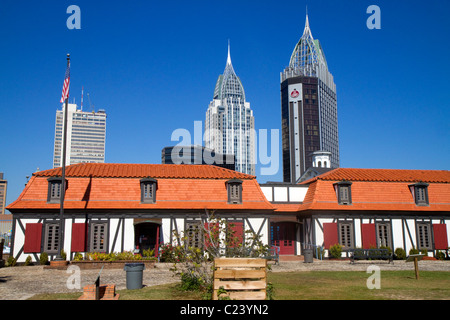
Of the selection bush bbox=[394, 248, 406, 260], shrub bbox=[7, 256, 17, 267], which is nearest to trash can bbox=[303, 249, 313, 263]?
bush bbox=[394, 248, 406, 260]

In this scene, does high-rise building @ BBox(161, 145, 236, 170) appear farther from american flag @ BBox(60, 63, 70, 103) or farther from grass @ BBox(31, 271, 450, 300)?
grass @ BBox(31, 271, 450, 300)

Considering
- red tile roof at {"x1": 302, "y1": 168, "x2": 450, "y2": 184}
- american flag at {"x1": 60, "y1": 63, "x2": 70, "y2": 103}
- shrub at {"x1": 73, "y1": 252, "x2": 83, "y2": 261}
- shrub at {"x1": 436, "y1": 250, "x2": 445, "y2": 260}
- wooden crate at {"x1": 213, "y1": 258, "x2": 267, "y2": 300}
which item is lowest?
shrub at {"x1": 436, "y1": 250, "x2": 445, "y2": 260}

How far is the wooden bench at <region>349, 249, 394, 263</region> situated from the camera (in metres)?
24.5

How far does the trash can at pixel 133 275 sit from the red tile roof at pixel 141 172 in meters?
13.8

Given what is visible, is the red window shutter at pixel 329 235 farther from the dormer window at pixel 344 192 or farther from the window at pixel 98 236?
the window at pixel 98 236

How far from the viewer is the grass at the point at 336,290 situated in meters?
11.8

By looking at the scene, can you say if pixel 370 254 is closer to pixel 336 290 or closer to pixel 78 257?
pixel 336 290

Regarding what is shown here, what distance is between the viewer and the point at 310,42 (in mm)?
152750

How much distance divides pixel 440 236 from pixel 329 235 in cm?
830

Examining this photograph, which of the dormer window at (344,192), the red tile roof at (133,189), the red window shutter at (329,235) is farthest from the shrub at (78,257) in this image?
the dormer window at (344,192)

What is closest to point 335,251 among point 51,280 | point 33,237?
point 51,280

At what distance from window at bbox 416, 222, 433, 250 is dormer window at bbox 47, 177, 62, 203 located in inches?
976

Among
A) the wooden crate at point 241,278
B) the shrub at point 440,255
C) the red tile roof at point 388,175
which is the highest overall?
the red tile roof at point 388,175
